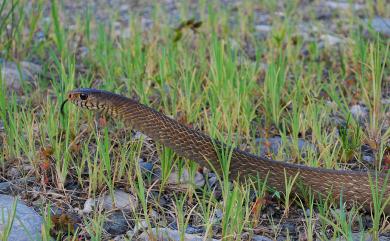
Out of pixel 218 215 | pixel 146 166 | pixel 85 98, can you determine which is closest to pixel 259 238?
pixel 218 215

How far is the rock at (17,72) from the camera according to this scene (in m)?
6.37

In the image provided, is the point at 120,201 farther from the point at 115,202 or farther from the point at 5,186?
the point at 5,186

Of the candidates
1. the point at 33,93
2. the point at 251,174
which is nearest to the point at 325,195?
the point at 251,174

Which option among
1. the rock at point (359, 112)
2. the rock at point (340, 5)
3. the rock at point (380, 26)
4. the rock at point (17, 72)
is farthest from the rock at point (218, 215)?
the rock at point (340, 5)

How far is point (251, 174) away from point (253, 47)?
3.22m

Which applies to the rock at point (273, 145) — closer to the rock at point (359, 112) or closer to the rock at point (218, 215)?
the rock at point (359, 112)

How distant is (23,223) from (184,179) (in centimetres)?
110

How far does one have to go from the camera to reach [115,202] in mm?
4504

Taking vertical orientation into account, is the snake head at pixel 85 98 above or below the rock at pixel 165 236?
above

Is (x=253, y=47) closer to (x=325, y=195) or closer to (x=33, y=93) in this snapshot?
(x=33, y=93)

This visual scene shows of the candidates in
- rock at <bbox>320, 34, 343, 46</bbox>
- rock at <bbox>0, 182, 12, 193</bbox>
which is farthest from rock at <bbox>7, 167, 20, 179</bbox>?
rock at <bbox>320, 34, 343, 46</bbox>

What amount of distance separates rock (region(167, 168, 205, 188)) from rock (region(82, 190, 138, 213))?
0.31 meters

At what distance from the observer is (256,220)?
14.0 feet

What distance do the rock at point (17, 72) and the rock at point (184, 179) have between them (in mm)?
1743
